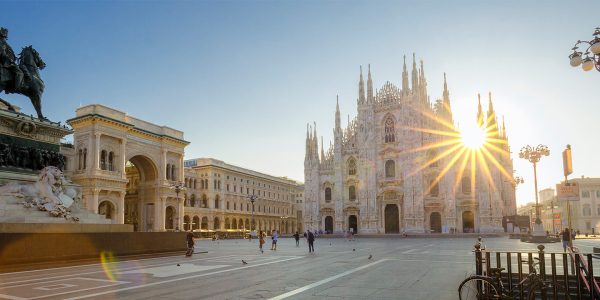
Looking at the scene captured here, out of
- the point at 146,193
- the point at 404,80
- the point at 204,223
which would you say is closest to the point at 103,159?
the point at 146,193

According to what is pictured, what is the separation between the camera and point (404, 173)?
61188 mm

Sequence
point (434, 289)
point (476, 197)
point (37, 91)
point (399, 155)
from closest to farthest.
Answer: point (434, 289) → point (37, 91) → point (476, 197) → point (399, 155)

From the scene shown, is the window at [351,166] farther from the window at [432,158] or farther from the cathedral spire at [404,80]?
the cathedral spire at [404,80]

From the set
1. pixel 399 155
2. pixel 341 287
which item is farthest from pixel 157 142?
pixel 341 287

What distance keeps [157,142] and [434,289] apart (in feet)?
170

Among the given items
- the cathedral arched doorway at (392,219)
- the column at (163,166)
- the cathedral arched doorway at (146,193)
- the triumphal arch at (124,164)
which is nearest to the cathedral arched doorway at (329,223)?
the cathedral arched doorway at (392,219)

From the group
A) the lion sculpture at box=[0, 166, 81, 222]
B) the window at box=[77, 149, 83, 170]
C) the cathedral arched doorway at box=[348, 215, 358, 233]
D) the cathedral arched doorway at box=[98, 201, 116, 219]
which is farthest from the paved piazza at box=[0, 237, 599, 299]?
the cathedral arched doorway at box=[348, 215, 358, 233]

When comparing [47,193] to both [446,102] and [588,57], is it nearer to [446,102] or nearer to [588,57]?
[588,57]

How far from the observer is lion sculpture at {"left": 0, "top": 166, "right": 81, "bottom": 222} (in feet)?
51.5

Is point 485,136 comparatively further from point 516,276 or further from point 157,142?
point 516,276

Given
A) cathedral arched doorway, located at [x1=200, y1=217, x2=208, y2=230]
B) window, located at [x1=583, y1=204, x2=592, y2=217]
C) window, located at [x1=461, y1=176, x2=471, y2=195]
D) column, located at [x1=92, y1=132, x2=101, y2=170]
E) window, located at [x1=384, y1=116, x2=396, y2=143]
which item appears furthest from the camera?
window, located at [x1=583, y1=204, x2=592, y2=217]

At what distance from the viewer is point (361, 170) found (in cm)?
6419

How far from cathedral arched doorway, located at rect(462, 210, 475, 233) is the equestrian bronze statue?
51880 millimetres

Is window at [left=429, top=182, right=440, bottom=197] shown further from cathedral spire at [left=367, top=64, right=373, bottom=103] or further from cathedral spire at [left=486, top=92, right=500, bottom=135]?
cathedral spire at [left=367, top=64, right=373, bottom=103]
